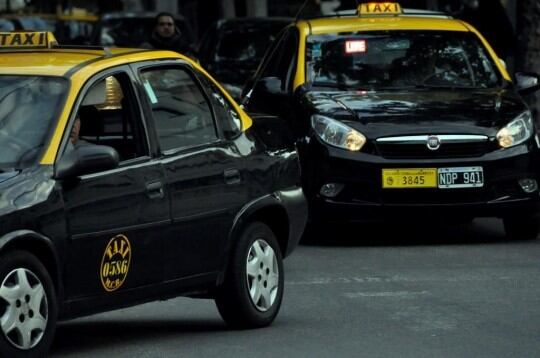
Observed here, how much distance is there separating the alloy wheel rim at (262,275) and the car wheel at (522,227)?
A: 4519 mm

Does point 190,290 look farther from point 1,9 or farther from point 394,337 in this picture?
point 1,9

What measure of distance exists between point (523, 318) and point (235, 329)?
1564 mm

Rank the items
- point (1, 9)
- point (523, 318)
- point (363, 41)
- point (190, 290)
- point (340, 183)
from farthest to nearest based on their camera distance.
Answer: point (1, 9), point (363, 41), point (340, 183), point (523, 318), point (190, 290)

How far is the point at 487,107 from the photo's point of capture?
43.3 ft

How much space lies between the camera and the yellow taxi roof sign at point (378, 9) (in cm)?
1495

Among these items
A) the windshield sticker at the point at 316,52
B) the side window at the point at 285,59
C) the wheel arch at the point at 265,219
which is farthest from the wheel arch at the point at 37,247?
the windshield sticker at the point at 316,52

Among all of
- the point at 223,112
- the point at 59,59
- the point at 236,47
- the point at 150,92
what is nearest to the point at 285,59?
the point at 223,112

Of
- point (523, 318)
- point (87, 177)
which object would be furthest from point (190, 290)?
point (523, 318)

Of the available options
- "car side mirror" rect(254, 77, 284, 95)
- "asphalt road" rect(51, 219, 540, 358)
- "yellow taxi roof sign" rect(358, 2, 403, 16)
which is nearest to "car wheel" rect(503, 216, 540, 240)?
"asphalt road" rect(51, 219, 540, 358)

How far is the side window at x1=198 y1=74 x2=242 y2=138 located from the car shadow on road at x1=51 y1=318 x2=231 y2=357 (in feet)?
3.33

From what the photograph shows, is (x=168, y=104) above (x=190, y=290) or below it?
above

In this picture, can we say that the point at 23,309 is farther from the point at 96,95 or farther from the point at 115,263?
the point at 96,95

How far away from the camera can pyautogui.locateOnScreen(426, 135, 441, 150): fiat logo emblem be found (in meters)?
12.7

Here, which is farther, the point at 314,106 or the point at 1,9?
the point at 1,9
